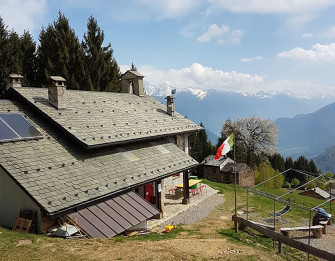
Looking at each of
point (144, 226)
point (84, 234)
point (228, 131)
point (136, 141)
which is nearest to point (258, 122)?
point (228, 131)

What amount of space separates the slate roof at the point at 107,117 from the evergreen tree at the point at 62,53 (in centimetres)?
1395

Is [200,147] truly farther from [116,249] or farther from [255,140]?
[116,249]

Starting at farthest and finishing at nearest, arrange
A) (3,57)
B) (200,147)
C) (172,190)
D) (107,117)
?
(200,147), (3,57), (172,190), (107,117)

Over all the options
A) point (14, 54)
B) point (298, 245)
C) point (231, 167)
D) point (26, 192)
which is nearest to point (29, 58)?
point (14, 54)

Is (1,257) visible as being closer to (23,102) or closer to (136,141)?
(23,102)

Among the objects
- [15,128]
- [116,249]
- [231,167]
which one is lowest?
[231,167]

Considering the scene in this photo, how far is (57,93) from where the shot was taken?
18.1 metres

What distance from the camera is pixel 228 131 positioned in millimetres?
70812

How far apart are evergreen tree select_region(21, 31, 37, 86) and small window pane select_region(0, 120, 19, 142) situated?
83.7 feet

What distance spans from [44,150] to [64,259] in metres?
6.83

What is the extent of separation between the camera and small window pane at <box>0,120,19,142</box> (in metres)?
14.2

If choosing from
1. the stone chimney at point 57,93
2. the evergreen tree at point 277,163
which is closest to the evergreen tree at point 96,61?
the stone chimney at point 57,93

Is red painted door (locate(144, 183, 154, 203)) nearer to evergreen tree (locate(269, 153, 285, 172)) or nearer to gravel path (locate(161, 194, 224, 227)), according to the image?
gravel path (locate(161, 194, 224, 227))

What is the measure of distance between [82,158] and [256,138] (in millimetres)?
57520
